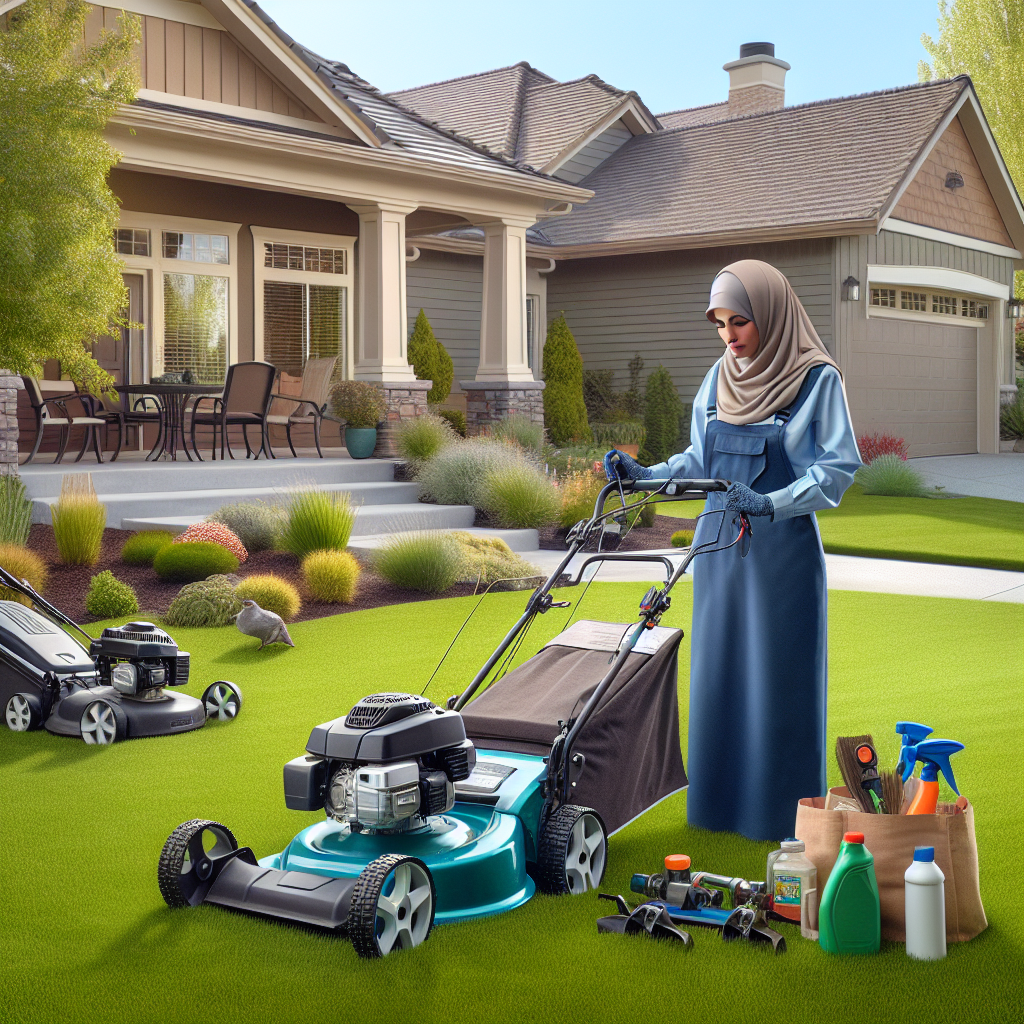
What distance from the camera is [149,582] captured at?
9.20 metres

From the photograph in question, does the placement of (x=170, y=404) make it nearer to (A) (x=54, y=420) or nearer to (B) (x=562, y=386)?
(A) (x=54, y=420)

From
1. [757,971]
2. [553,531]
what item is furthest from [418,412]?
[757,971]

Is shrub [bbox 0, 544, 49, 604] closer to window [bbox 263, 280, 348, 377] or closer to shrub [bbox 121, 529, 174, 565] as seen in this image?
shrub [bbox 121, 529, 174, 565]

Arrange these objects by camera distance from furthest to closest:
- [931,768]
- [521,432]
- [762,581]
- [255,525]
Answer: [521,432], [255,525], [762,581], [931,768]

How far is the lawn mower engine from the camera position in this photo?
10.7 feet

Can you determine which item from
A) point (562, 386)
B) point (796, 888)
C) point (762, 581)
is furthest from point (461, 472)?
point (796, 888)

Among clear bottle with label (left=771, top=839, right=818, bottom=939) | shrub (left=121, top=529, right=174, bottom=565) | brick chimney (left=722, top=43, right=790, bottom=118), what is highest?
brick chimney (left=722, top=43, right=790, bottom=118)

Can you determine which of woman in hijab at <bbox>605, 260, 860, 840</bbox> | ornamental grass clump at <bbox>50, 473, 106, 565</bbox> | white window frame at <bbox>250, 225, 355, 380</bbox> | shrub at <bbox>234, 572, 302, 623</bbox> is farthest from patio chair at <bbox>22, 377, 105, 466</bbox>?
woman in hijab at <bbox>605, 260, 860, 840</bbox>

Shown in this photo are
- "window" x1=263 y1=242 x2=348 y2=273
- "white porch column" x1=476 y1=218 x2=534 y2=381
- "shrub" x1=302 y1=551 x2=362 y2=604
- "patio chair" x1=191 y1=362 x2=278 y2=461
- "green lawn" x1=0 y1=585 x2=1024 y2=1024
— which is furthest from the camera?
"window" x1=263 y1=242 x2=348 y2=273

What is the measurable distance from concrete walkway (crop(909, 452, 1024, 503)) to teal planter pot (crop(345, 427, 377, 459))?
749cm

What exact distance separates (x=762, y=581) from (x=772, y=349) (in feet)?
2.42

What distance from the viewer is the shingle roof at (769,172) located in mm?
19141

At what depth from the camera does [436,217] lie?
1666 centimetres

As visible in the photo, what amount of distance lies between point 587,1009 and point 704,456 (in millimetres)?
1917
